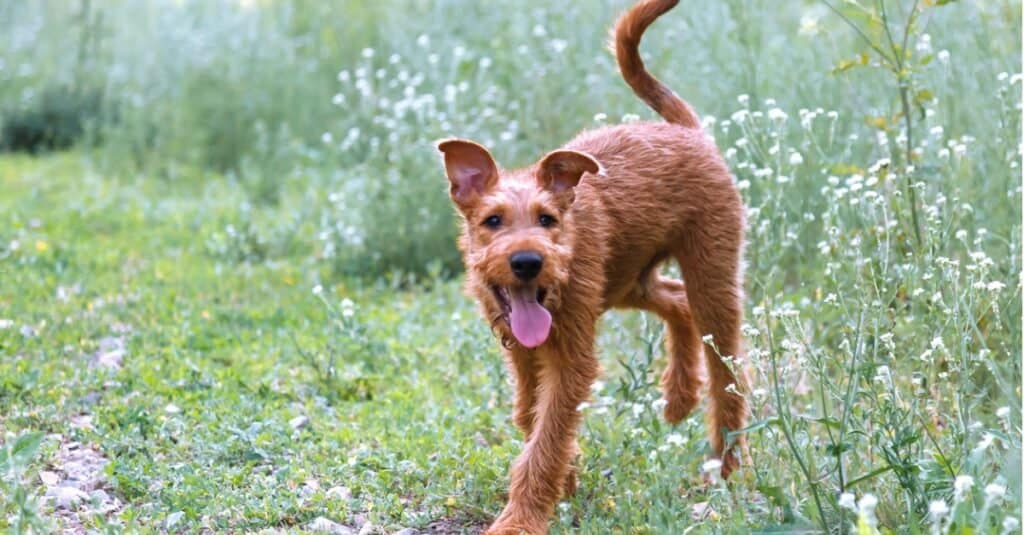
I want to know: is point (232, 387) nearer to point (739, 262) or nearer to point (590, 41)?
point (739, 262)

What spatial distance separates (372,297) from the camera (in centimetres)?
716

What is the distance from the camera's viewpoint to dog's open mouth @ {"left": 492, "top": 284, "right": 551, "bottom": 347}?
4047 mm

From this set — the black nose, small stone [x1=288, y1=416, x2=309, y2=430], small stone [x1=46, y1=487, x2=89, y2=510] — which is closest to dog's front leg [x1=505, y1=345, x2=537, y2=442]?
the black nose

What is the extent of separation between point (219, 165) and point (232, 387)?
5.02 meters

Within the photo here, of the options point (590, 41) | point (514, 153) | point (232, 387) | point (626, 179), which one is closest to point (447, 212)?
point (514, 153)

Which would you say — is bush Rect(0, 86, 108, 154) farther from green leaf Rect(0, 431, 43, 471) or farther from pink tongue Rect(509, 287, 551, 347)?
pink tongue Rect(509, 287, 551, 347)

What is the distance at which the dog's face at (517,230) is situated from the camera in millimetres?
4023

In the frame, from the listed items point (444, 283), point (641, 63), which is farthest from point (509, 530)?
point (444, 283)

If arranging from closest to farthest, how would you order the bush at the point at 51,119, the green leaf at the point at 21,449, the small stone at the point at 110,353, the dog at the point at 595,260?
the green leaf at the point at 21,449 < the dog at the point at 595,260 < the small stone at the point at 110,353 < the bush at the point at 51,119

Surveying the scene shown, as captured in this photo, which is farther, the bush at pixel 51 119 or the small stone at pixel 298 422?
the bush at pixel 51 119

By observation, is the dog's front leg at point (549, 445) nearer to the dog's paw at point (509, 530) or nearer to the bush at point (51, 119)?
the dog's paw at point (509, 530)

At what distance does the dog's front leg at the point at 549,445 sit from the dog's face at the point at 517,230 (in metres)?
0.20

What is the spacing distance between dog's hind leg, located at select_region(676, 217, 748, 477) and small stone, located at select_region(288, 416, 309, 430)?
1604mm

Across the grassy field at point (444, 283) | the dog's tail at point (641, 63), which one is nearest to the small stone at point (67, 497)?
the grassy field at point (444, 283)
